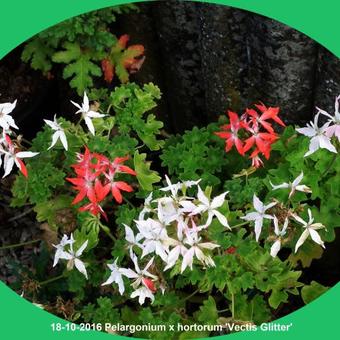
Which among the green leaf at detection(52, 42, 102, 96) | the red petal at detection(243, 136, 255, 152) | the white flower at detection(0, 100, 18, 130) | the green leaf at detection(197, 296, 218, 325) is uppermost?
the green leaf at detection(52, 42, 102, 96)

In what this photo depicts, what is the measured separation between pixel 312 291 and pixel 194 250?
2.08ft

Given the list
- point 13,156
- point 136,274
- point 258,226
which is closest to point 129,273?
point 136,274

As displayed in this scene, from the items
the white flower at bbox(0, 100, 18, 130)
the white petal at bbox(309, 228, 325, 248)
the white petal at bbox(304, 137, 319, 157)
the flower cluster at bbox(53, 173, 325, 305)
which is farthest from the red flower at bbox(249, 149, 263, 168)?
the white flower at bbox(0, 100, 18, 130)

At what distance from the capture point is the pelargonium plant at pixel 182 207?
261 cm

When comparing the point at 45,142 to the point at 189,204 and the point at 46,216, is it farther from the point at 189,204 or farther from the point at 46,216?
the point at 189,204

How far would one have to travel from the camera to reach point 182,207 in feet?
8.48

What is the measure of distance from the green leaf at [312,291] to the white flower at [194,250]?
538 mm

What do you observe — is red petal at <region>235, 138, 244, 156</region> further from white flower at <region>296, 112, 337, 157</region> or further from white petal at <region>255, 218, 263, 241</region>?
white petal at <region>255, 218, 263, 241</region>

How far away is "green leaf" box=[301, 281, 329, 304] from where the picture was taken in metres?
2.98

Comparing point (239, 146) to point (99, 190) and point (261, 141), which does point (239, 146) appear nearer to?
point (261, 141)

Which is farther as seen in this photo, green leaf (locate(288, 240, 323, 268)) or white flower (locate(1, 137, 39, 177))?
green leaf (locate(288, 240, 323, 268))

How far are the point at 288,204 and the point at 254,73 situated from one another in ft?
2.19

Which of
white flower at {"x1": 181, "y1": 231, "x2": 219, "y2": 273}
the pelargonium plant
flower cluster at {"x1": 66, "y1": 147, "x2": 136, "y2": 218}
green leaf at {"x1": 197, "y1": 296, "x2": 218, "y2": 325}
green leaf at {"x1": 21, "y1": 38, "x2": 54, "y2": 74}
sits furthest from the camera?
A: green leaf at {"x1": 21, "y1": 38, "x2": 54, "y2": 74}

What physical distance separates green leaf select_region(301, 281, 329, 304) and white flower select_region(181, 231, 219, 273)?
54cm
